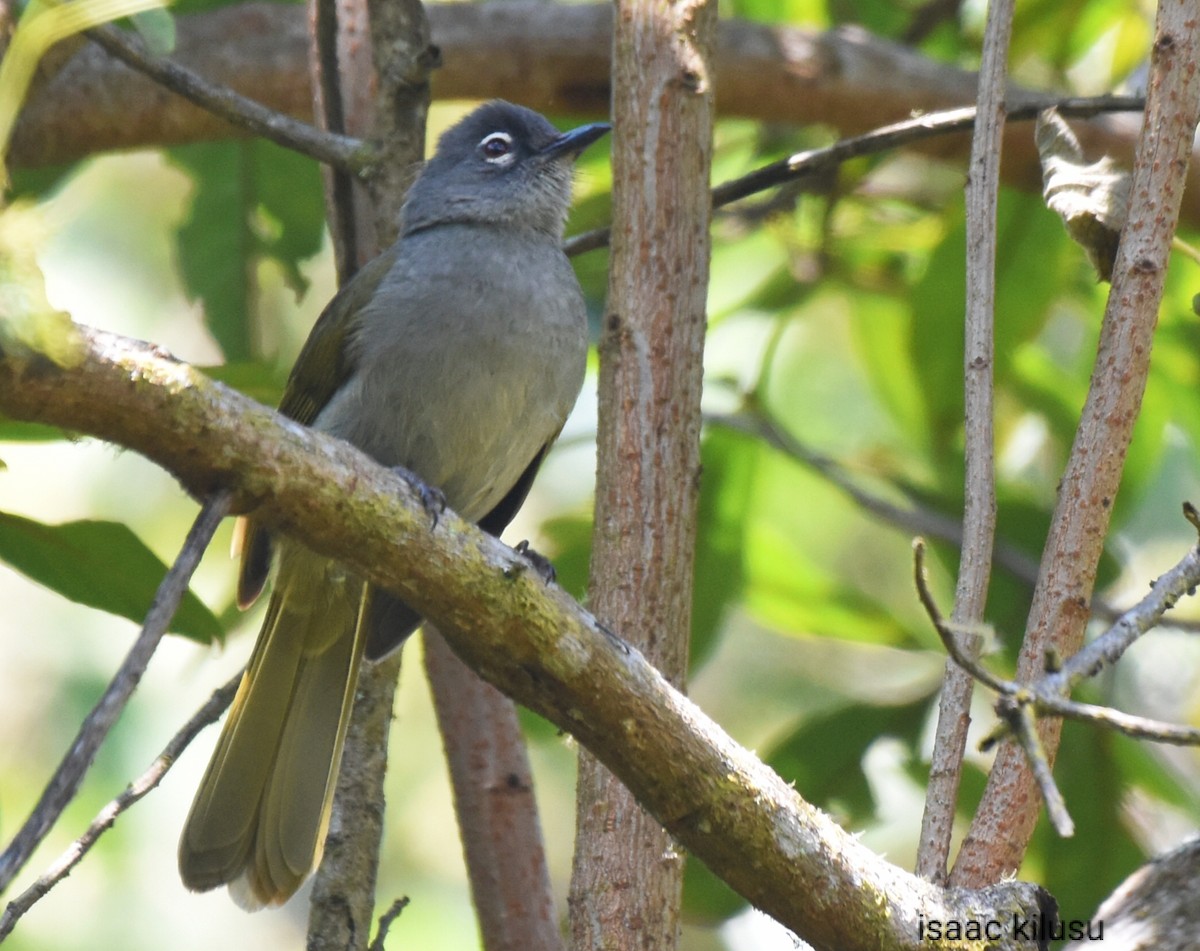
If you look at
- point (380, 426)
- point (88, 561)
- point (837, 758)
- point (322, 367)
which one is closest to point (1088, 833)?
point (837, 758)

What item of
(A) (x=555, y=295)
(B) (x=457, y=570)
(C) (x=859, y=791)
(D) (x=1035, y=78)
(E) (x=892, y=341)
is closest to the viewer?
(B) (x=457, y=570)

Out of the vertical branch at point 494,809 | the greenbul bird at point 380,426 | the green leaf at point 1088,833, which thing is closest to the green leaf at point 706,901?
the vertical branch at point 494,809

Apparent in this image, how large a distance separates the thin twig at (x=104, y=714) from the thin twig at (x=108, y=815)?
529 millimetres

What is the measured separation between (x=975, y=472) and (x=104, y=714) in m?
1.51

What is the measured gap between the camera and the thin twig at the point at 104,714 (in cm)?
161

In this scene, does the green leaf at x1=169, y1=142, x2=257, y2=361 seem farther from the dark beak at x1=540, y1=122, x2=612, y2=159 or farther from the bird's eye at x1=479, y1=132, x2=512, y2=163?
the dark beak at x1=540, y1=122, x2=612, y2=159

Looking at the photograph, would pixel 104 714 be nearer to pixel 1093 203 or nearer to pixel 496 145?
pixel 1093 203

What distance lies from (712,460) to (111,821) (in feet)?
10.2

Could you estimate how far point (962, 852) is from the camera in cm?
247

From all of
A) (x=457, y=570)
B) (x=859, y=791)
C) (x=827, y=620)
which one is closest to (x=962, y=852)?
(x=457, y=570)

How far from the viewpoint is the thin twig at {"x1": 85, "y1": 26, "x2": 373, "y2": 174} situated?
10.3ft

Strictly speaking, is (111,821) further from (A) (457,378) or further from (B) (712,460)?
(B) (712,460)

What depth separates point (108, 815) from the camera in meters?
2.36

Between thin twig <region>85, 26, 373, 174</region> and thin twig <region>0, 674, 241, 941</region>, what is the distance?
128 centimetres
